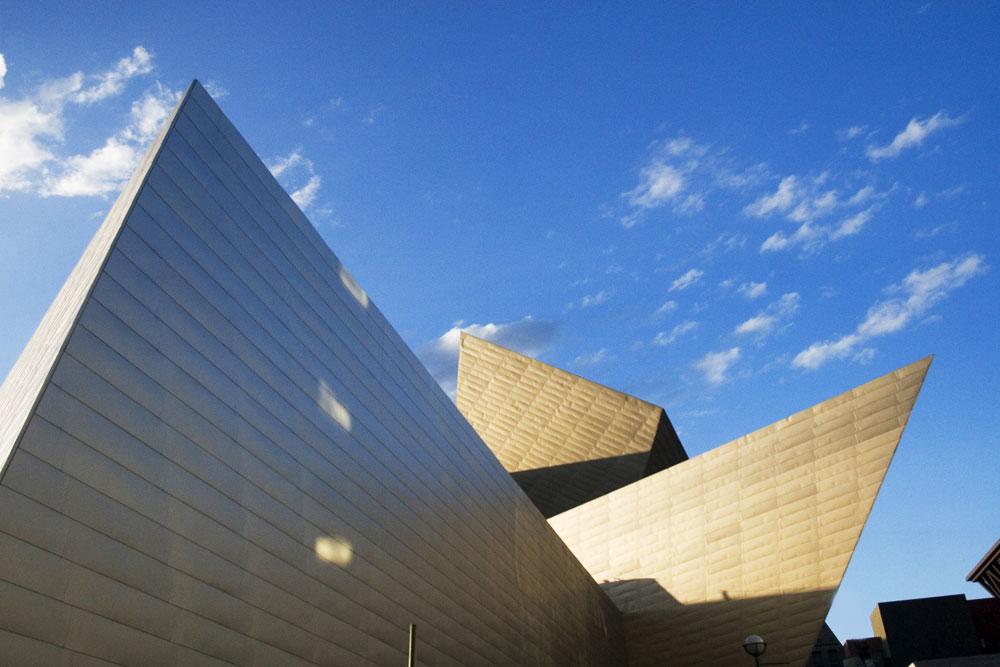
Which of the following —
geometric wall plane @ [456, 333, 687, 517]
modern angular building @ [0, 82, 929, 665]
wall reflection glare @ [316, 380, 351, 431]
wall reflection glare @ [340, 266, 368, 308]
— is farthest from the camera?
geometric wall plane @ [456, 333, 687, 517]

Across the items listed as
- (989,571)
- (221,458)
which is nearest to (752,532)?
(221,458)

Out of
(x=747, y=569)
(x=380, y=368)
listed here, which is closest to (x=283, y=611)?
(x=380, y=368)

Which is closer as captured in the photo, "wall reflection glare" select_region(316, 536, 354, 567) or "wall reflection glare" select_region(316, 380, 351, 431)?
"wall reflection glare" select_region(316, 536, 354, 567)

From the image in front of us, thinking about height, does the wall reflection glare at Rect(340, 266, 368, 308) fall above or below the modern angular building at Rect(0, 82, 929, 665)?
above

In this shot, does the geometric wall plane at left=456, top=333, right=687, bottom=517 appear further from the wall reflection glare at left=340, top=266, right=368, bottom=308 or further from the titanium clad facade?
the wall reflection glare at left=340, top=266, right=368, bottom=308

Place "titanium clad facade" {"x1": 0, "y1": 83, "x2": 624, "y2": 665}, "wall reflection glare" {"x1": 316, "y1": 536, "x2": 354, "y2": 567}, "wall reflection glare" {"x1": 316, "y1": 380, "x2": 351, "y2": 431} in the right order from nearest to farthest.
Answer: "titanium clad facade" {"x1": 0, "y1": 83, "x2": 624, "y2": 665} < "wall reflection glare" {"x1": 316, "y1": 536, "x2": 354, "y2": 567} < "wall reflection glare" {"x1": 316, "y1": 380, "x2": 351, "y2": 431}

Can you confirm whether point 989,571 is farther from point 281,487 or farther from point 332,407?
point 281,487

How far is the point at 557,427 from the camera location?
38.4 meters

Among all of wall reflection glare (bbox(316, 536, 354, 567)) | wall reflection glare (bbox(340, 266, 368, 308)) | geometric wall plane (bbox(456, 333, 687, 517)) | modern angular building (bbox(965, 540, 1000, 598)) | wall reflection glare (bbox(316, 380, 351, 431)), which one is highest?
geometric wall plane (bbox(456, 333, 687, 517))

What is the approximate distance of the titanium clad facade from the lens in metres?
7.78

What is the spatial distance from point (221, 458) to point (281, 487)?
1533 mm

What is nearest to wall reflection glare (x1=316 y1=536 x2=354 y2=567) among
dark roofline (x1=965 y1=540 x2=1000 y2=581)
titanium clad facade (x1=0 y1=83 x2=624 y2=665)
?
titanium clad facade (x1=0 y1=83 x2=624 y2=665)

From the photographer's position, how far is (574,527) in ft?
104

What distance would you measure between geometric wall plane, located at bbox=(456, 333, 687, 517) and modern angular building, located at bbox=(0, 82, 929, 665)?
356 inches
